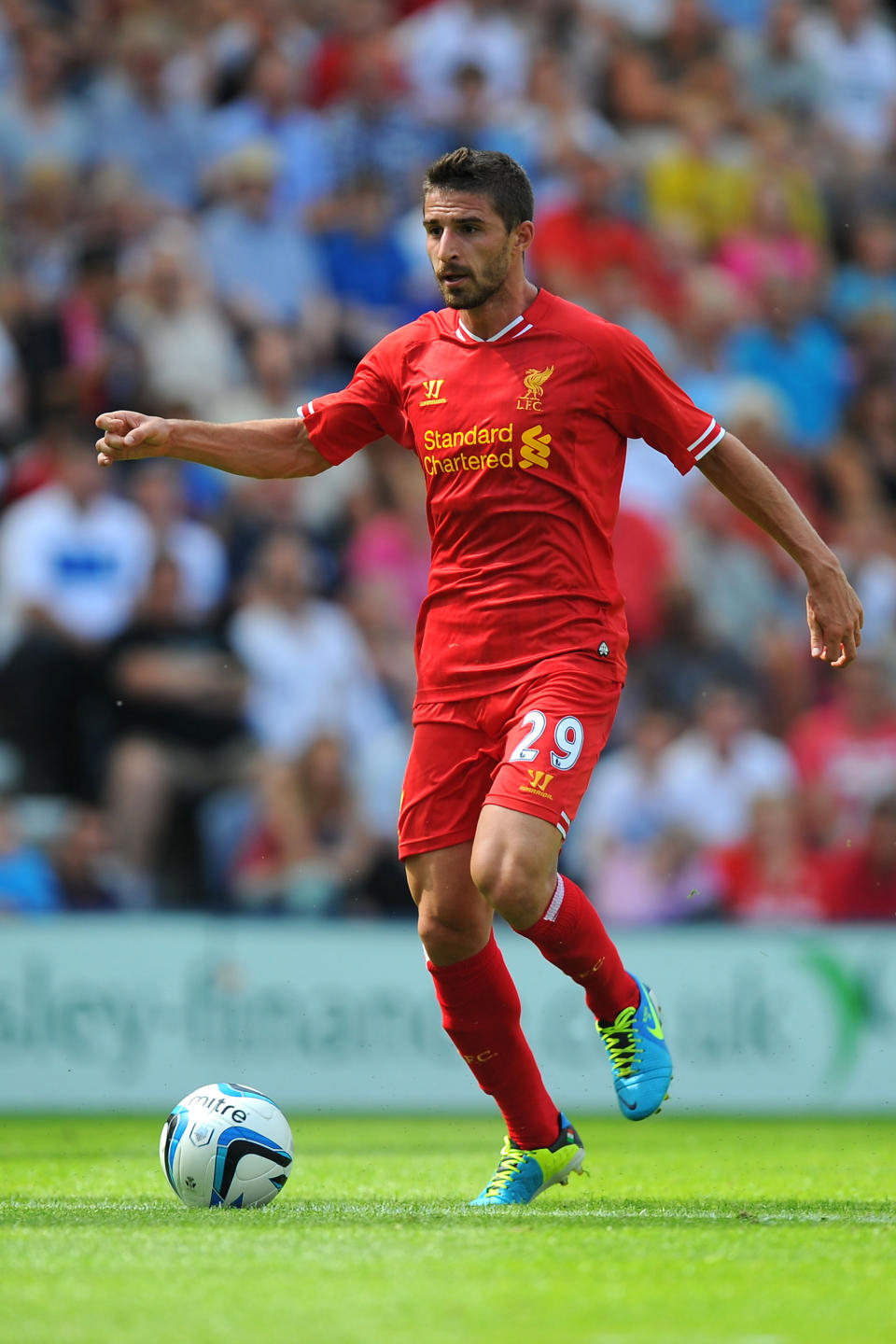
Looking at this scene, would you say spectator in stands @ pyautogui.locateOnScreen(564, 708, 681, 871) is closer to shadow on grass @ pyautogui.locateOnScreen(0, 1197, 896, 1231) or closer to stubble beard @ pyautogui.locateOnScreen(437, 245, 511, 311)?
shadow on grass @ pyautogui.locateOnScreen(0, 1197, 896, 1231)

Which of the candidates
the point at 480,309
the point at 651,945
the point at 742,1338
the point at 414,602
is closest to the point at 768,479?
the point at 480,309

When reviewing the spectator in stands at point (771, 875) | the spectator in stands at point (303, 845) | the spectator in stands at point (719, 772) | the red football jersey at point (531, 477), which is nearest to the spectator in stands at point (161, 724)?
the spectator in stands at point (303, 845)

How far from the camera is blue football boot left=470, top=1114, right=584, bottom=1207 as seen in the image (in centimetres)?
617

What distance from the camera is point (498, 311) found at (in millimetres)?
6164

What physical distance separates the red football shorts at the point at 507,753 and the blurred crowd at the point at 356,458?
5.59 m

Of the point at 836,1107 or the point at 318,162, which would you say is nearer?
the point at 836,1107

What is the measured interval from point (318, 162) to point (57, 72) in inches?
77.2

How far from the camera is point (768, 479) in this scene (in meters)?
6.15

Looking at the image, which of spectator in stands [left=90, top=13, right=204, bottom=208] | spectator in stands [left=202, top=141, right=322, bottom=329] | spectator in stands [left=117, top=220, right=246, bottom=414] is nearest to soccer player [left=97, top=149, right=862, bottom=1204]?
spectator in stands [left=117, top=220, right=246, bottom=414]

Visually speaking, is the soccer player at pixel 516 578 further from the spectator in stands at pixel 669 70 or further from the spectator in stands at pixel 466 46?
the spectator in stands at pixel 669 70

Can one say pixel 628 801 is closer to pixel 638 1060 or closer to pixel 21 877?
pixel 21 877

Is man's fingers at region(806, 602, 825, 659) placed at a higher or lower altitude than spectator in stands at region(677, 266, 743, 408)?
lower

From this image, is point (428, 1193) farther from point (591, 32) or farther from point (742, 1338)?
point (591, 32)

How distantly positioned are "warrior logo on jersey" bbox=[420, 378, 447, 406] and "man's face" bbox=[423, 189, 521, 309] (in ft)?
0.83
